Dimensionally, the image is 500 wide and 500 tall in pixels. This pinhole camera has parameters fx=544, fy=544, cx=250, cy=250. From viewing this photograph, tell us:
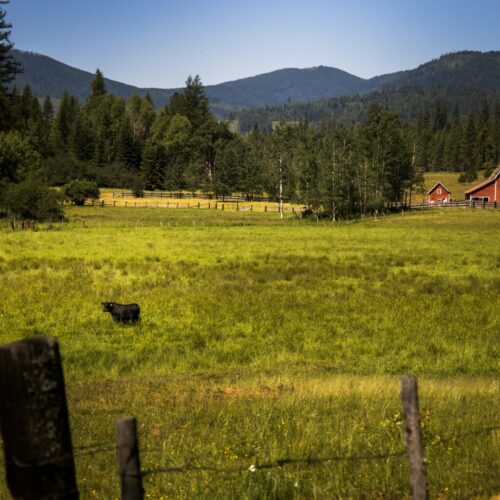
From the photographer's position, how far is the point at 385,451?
7.29 metres

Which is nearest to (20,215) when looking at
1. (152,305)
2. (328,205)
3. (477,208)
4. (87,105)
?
(328,205)

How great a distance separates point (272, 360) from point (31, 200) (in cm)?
5441

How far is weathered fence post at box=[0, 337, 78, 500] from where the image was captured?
10.6 ft

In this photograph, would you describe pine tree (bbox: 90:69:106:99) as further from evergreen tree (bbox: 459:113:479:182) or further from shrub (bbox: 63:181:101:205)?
evergreen tree (bbox: 459:113:479:182)

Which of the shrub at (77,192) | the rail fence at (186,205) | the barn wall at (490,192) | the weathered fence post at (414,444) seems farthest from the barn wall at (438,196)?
the weathered fence post at (414,444)

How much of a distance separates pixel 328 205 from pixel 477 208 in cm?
2544

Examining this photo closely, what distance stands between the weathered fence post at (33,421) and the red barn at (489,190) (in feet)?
314

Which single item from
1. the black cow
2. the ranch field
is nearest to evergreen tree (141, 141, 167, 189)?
the ranch field

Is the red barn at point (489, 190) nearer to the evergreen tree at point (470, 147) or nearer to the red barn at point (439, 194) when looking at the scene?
the red barn at point (439, 194)

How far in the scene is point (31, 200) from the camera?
62.1m

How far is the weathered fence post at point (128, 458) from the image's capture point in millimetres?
3711

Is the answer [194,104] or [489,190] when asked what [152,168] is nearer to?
[194,104]

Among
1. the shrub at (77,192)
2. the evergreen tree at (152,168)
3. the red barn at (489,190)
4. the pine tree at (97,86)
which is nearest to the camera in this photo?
the red barn at (489,190)

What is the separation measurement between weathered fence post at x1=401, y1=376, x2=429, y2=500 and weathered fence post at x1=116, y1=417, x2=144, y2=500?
86.8 inches
